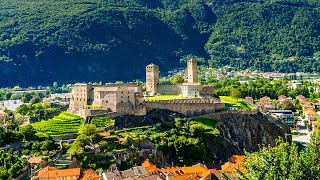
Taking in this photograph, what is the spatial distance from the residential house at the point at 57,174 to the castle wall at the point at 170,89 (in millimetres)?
48777

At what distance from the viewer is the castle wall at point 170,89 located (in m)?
110

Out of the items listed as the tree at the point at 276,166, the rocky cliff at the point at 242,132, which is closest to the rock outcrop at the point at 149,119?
the rocky cliff at the point at 242,132

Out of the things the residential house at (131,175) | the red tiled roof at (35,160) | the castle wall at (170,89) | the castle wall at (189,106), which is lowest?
the residential house at (131,175)

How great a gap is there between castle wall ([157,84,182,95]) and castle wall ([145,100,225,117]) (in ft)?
39.1

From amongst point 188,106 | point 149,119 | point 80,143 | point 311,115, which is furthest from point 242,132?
point 311,115

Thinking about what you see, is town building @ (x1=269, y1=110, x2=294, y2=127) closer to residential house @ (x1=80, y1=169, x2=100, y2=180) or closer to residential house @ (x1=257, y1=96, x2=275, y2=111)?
residential house @ (x1=257, y1=96, x2=275, y2=111)

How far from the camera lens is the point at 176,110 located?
309 feet

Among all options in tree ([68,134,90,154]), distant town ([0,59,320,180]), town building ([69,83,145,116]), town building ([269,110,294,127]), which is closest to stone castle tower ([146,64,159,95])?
distant town ([0,59,320,180])

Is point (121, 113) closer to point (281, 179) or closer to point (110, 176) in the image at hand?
point (110, 176)

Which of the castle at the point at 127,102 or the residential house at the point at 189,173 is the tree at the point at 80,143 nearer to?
the castle at the point at 127,102

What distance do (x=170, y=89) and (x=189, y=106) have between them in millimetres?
15846

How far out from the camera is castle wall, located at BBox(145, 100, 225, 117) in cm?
9275

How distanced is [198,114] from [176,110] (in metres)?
4.74

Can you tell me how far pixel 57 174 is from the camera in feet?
204
